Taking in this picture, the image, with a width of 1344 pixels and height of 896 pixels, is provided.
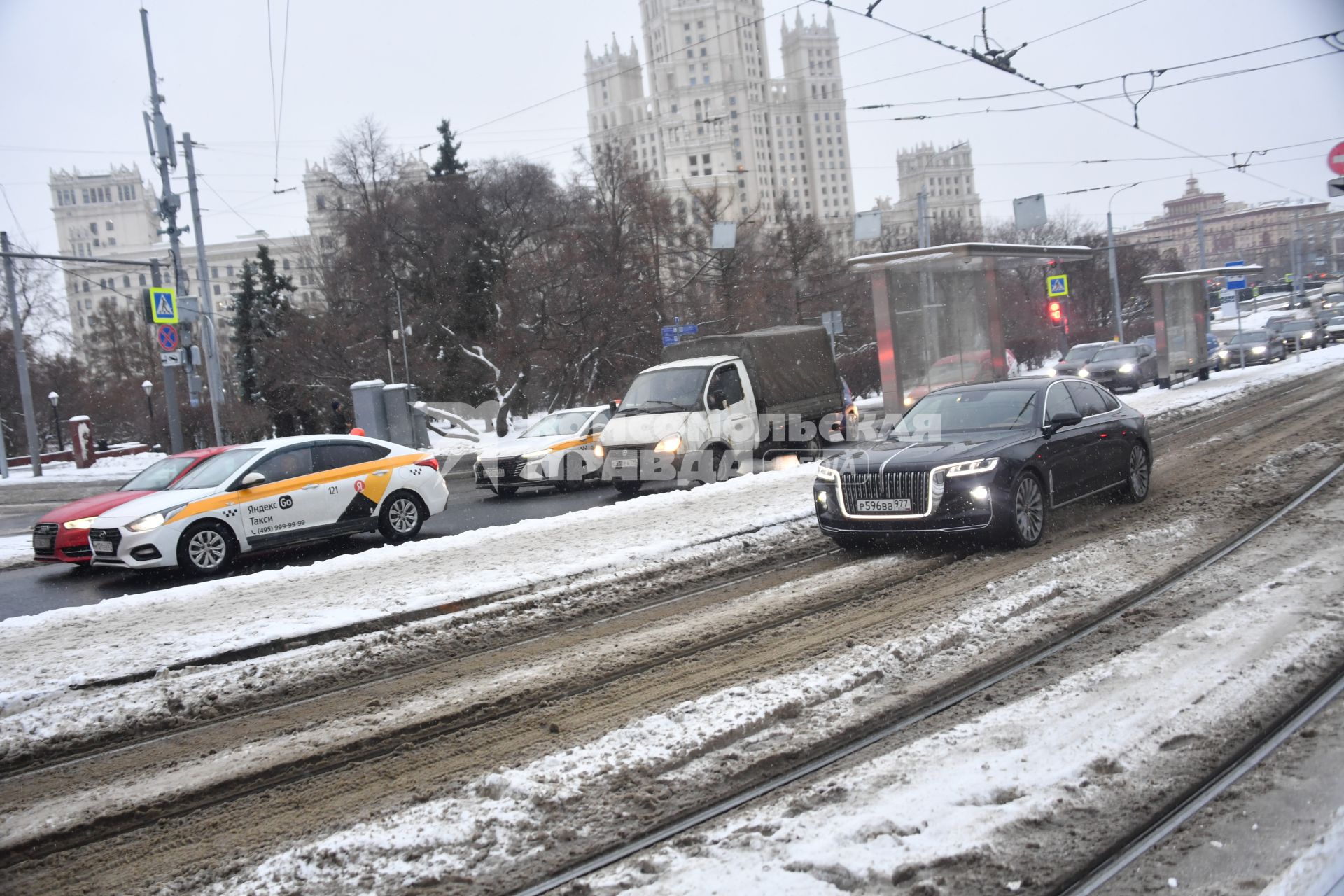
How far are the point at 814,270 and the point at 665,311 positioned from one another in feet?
30.4

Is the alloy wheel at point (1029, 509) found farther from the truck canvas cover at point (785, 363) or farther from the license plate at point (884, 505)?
the truck canvas cover at point (785, 363)

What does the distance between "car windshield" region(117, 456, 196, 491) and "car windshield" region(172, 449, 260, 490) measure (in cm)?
56

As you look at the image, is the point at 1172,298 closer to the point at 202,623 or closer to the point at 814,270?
the point at 814,270

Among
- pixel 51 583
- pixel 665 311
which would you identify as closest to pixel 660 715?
pixel 51 583

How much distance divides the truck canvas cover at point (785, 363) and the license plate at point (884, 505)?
7886 millimetres

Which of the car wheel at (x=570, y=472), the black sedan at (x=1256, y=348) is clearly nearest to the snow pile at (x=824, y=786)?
the car wheel at (x=570, y=472)

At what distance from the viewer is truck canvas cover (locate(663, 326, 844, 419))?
17.5 metres

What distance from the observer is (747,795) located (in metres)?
4.40

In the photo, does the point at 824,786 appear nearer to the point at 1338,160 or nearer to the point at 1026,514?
the point at 1026,514

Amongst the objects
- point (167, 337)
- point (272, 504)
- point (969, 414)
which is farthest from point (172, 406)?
point (969, 414)

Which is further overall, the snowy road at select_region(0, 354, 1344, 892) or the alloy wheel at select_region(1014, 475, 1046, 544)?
the alloy wheel at select_region(1014, 475, 1046, 544)

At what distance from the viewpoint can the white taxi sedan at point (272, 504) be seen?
36.9ft

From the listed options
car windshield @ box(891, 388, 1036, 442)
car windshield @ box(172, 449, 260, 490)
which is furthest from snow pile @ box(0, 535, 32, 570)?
car windshield @ box(891, 388, 1036, 442)

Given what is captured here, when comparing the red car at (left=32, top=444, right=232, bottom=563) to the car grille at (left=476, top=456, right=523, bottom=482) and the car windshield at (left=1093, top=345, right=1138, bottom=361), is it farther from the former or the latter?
the car windshield at (left=1093, top=345, right=1138, bottom=361)
